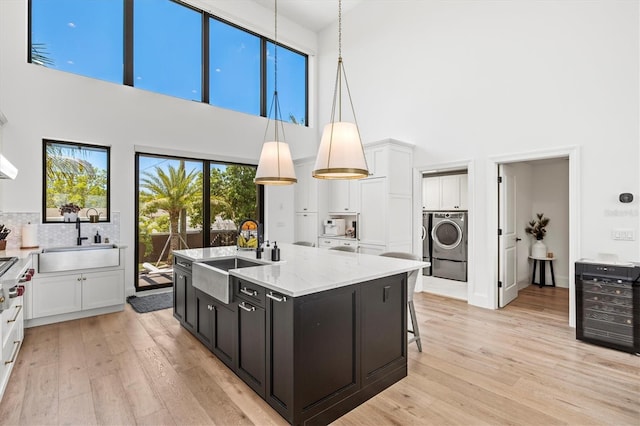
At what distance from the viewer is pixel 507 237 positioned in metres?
4.71

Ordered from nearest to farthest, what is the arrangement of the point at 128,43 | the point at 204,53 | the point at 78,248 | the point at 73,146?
1. the point at 78,248
2. the point at 73,146
3. the point at 128,43
4. the point at 204,53

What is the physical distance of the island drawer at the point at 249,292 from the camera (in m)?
2.19

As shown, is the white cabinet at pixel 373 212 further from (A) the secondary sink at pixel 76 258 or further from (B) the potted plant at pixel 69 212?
(B) the potted plant at pixel 69 212

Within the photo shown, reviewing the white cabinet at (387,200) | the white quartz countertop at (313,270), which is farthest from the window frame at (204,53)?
the white quartz countertop at (313,270)

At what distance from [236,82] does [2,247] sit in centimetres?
443

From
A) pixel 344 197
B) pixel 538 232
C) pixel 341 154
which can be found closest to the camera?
pixel 341 154

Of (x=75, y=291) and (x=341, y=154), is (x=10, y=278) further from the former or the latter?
(x=341, y=154)

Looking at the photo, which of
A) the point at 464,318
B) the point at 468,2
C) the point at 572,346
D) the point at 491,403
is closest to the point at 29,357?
the point at 491,403

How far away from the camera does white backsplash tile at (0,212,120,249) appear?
3.98m

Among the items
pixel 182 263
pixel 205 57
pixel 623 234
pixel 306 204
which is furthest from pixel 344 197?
pixel 623 234

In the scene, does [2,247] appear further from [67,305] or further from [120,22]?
[120,22]

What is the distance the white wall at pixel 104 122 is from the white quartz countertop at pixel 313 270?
2.52 meters

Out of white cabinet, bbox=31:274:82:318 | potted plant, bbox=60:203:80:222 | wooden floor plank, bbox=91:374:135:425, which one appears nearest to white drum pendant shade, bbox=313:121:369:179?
wooden floor plank, bbox=91:374:135:425

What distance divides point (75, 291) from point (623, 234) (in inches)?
247
